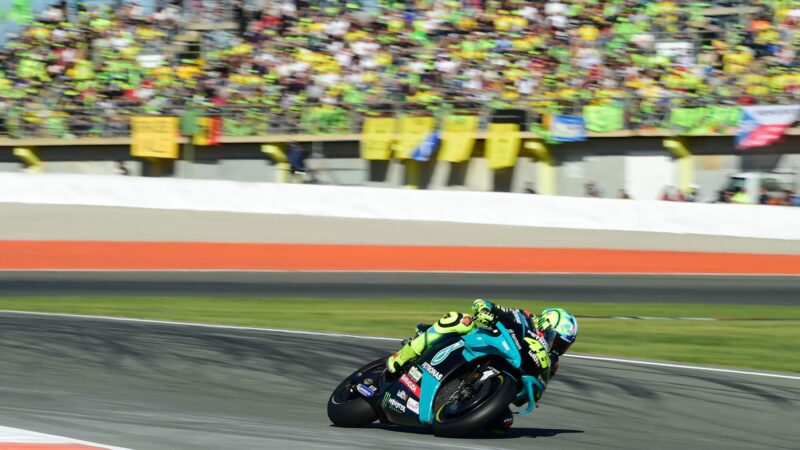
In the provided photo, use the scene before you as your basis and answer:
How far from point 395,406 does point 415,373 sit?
0.21 m

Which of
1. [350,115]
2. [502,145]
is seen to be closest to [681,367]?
[502,145]

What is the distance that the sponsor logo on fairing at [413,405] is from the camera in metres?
5.88

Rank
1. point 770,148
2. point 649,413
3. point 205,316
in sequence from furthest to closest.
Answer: point 770,148
point 205,316
point 649,413

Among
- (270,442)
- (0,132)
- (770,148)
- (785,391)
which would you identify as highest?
(270,442)

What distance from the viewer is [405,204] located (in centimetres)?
2175

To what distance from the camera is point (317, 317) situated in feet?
41.6

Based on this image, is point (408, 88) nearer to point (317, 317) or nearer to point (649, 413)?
point (317, 317)

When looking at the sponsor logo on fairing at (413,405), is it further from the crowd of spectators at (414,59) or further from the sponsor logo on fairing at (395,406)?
the crowd of spectators at (414,59)

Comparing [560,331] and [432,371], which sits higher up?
[560,331]

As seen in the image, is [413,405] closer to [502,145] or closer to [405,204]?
[405,204]

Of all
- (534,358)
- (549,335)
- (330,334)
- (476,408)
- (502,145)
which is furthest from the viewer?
(502,145)

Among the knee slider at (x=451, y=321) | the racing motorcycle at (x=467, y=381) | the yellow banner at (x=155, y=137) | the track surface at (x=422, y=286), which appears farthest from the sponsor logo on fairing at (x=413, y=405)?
the yellow banner at (x=155, y=137)

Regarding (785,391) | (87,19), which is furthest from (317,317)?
(87,19)

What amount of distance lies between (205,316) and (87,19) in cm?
1561
